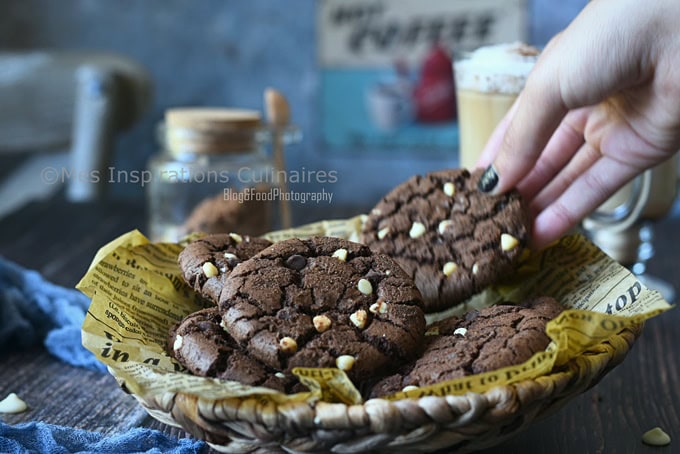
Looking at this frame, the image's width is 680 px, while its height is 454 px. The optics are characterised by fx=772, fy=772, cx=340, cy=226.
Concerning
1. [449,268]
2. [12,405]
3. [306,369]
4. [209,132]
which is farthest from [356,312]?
[209,132]

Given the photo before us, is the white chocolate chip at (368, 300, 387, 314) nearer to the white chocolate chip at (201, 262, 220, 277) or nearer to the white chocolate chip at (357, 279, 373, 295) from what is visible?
the white chocolate chip at (357, 279, 373, 295)

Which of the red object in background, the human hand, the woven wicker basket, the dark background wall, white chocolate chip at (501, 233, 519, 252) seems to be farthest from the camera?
the dark background wall

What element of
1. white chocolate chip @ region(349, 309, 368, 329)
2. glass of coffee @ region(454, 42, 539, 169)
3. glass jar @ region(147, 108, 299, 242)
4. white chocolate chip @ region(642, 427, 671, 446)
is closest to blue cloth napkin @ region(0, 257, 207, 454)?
white chocolate chip @ region(349, 309, 368, 329)

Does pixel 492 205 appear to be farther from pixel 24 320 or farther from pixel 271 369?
pixel 24 320

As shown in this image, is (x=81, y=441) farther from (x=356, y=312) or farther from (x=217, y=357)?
(x=356, y=312)

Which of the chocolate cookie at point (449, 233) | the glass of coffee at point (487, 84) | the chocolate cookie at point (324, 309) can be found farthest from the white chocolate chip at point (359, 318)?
the glass of coffee at point (487, 84)
